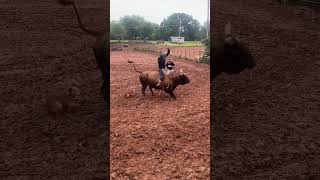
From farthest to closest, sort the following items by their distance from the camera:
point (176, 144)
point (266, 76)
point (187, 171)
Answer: point (266, 76), point (176, 144), point (187, 171)

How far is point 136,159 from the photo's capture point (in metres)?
10.7

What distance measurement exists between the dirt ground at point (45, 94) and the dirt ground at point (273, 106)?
3993 mm

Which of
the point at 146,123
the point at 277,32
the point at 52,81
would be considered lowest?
the point at 146,123

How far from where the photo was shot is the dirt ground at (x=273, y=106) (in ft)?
34.9

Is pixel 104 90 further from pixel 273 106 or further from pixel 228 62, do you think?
pixel 273 106

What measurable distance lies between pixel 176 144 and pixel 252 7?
1941 cm

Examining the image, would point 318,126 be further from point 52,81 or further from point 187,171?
point 52,81

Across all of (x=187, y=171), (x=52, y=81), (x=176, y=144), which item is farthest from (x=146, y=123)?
(x=52, y=81)

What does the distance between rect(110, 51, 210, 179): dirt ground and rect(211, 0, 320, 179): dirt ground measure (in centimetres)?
58

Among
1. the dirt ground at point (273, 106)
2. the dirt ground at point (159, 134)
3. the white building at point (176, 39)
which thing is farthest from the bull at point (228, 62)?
the white building at point (176, 39)

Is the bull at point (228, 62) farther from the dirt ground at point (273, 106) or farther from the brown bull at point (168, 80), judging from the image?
the brown bull at point (168, 80)

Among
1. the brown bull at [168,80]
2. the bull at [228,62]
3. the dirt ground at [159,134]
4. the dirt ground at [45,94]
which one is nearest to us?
the dirt ground at [159,134]

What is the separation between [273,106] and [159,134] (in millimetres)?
5027

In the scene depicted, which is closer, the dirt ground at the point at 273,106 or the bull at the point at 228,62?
the dirt ground at the point at 273,106
